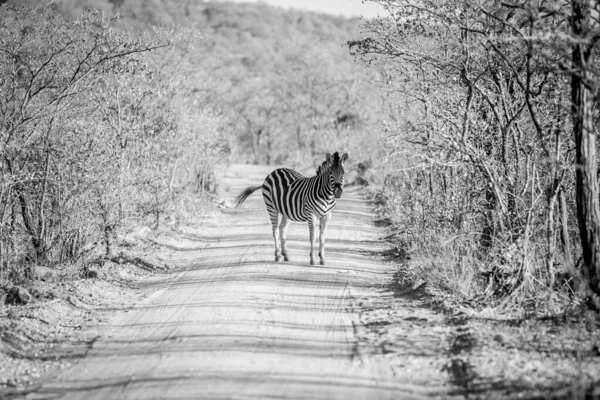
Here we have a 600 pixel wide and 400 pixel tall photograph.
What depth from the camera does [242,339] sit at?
7629mm

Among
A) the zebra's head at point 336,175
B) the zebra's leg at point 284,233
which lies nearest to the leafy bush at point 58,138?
the zebra's leg at point 284,233

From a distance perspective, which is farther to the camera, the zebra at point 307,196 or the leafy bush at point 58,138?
the zebra at point 307,196

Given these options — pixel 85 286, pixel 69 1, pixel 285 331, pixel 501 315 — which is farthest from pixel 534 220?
pixel 69 1

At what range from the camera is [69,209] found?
1091cm

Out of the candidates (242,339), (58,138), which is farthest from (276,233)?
(242,339)

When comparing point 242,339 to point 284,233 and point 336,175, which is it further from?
point 284,233

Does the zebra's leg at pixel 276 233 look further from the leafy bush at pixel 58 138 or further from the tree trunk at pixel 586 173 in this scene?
the tree trunk at pixel 586 173

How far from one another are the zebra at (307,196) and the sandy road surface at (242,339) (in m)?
0.61

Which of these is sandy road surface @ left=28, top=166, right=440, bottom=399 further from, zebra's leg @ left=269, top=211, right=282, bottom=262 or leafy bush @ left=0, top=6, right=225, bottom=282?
leafy bush @ left=0, top=6, right=225, bottom=282

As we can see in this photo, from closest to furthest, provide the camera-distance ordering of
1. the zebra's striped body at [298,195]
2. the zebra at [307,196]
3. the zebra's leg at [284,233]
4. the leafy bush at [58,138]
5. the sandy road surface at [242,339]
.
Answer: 1. the sandy road surface at [242,339]
2. the leafy bush at [58,138]
3. the zebra at [307,196]
4. the zebra's striped body at [298,195]
5. the zebra's leg at [284,233]

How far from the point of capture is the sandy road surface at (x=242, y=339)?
20.2ft

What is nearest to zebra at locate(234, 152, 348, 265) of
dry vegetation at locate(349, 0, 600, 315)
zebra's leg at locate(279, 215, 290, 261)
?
zebra's leg at locate(279, 215, 290, 261)

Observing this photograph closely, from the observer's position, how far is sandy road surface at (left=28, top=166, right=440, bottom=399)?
6145 mm

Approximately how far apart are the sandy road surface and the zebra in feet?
2.00
